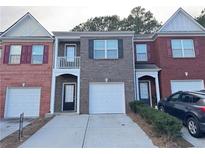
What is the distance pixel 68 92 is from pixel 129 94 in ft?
17.6

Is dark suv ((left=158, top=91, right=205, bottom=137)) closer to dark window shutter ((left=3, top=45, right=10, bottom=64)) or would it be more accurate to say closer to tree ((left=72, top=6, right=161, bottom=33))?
dark window shutter ((left=3, top=45, right=10, bottom=64))

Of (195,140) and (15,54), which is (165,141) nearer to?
(195,140)

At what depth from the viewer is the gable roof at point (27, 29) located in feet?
51.7

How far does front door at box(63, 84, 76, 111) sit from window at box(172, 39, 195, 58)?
30.3ft

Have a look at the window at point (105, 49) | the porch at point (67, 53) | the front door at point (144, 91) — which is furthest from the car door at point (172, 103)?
the porch at point (67, 53)

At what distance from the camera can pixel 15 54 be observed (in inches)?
608

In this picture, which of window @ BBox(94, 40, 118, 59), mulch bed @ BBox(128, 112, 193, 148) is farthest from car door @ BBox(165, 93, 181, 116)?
window @ BBox(94, 40, 118, 59)

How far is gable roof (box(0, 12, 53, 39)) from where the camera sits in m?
15.8

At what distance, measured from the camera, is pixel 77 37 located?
600 inches

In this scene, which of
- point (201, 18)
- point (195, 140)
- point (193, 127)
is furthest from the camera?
point (201, 18)

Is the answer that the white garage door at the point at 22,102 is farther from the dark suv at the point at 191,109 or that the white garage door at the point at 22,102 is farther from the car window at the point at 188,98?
the car window at the point at 188,98

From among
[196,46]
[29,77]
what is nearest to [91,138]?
[29,77]

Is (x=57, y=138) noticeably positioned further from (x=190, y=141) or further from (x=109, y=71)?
(x=109, y=71)

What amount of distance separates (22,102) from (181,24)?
15.1 meters
